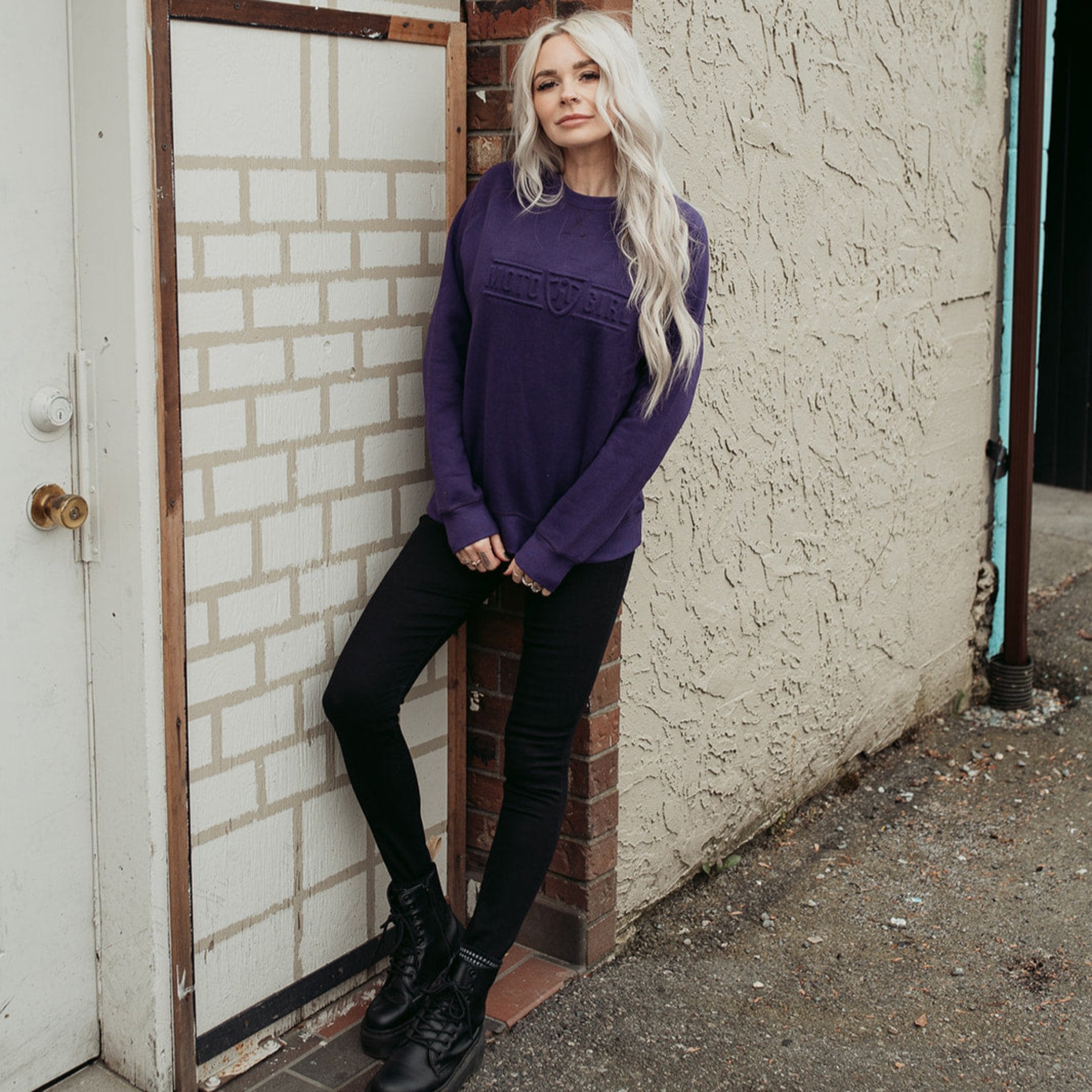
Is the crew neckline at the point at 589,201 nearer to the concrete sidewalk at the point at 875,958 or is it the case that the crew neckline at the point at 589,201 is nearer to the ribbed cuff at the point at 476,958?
the ribbed cuff at the point at 476,958

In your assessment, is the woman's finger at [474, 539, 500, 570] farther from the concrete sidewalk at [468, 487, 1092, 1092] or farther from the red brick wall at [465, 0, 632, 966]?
the concrete sidewalk at [468, 487, 1092, 1092]

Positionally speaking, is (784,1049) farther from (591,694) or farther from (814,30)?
(814,30)

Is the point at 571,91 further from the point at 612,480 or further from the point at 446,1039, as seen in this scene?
the point at 446,1039

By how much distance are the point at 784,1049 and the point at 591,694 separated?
2.62 ft

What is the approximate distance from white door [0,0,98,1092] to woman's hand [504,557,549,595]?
0.75 m

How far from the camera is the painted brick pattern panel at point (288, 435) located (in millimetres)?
2451

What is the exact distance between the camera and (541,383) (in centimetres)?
261

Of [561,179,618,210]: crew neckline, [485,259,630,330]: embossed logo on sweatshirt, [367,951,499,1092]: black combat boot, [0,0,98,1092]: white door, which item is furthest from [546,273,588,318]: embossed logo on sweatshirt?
[367,951,499,1092]: black combat boot

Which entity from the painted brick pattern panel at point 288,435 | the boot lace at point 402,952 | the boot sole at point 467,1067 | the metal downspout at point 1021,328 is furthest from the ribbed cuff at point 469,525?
the metal downspout at point 1021,328

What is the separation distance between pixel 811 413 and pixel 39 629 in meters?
2.09

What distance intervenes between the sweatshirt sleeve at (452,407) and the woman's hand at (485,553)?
11 mm

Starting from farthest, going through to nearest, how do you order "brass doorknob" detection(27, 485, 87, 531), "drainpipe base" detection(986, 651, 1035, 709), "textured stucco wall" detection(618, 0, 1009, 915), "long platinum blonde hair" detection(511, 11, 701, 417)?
"drainpipe base" detection(986, 651, 1035, 709) → "textured stucco wall" detection(618, 0, 1009, 915) → "long platinum blonde hair" detection(511, 11, 701, 417) → "brass doorknob" detection(27, 485, 87, 531)

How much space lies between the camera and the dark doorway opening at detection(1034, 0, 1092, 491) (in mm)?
6824

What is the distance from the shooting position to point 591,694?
3031mm
